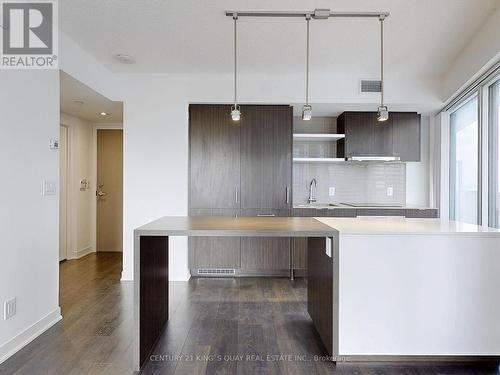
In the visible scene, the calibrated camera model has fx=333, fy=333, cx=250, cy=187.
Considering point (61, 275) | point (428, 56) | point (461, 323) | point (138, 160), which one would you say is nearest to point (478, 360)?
point (461, 323)

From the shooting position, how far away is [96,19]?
274cm

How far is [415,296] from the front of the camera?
82.4 inches

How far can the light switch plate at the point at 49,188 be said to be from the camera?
8.64 ft

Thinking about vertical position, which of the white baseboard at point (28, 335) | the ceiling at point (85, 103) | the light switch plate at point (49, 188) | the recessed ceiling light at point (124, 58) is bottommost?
the white baseboard at point (28, 335)

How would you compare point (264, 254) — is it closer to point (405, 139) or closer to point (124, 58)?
point (405, 139)

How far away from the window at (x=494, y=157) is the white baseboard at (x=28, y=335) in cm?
405

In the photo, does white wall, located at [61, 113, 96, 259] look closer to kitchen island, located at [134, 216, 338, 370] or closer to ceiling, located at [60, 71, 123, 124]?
ceiling, located at [60, 71, 123, 124]

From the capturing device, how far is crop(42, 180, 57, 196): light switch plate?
2633 millimetres

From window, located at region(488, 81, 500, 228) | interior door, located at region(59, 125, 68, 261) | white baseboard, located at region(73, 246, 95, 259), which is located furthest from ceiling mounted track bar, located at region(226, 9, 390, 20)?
white baseboard, located at region(73, 246, 95, 259)

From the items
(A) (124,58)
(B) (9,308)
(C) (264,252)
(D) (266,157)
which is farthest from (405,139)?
(B) (9,308)

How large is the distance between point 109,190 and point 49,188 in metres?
3.08

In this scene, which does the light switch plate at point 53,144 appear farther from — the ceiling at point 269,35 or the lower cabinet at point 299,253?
the lower cabinet at point 299,253

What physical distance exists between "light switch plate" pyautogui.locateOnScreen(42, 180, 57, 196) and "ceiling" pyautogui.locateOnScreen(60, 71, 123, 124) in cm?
102

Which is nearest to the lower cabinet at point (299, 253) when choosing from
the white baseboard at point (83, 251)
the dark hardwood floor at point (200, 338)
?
the dark hardwood floor at point (200, 338)
